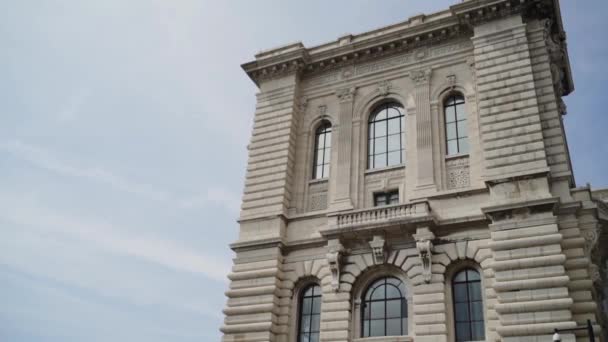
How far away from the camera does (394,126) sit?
2850 centimetres

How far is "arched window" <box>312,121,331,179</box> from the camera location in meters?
29.0

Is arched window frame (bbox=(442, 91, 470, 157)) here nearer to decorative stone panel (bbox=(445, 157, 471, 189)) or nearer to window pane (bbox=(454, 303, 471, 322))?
decorative stone panel (bbox=(445, 157, 471, 189))

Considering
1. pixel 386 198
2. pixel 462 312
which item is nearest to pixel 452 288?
pixel 462 312

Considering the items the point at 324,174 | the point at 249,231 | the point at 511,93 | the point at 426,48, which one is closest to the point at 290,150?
the point at 324,174

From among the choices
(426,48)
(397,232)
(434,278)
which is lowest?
(434,278)

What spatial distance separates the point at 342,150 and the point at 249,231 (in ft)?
18.6

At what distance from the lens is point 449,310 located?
22.5 meters

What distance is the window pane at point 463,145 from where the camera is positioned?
26.0 metres

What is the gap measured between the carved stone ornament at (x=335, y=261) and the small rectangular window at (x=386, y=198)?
109 inches

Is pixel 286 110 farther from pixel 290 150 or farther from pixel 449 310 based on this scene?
pixel 449 310

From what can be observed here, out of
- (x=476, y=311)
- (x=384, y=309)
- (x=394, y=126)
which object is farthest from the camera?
(x=394, y=126)

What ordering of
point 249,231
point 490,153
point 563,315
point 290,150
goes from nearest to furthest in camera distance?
point 563,315
point 490,153
point 249,231
point 290,150

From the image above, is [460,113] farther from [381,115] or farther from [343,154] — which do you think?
[343,154]

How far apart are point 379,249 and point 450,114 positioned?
290 inches
